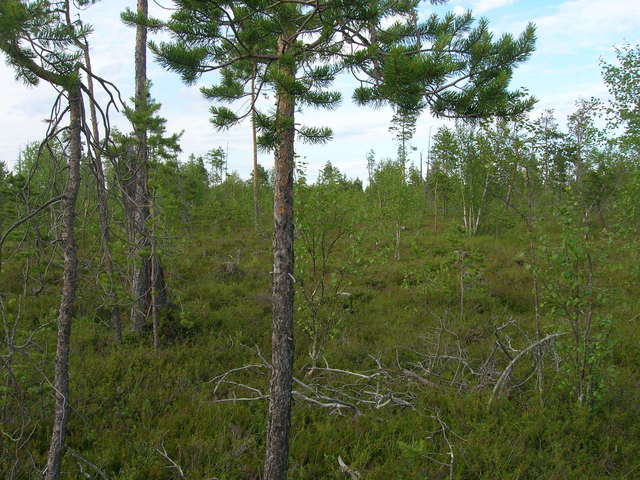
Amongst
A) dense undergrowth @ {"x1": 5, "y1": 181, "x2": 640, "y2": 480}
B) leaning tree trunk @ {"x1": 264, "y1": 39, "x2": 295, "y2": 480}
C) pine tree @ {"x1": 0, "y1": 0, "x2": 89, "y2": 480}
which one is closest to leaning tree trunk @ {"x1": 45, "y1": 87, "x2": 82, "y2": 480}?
pine tree @ {"x1": 0, "y1": 0, "x2": 89, "y2": 480}

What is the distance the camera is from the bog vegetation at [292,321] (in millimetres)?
2898

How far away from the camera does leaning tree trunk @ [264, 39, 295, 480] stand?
3.50 metres

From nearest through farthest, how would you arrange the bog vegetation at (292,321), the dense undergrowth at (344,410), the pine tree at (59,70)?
the pine tree at (59,70)
the bog vegetation at (292,321)
the dense undergrowth at (344,410)

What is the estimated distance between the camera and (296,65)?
3418 mm

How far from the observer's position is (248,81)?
3916mm

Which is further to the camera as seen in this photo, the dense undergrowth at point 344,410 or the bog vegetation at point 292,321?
the dense undergrowth at point 344,410

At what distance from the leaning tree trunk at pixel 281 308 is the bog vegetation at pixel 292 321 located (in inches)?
0.8

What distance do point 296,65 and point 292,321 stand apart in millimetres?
2354

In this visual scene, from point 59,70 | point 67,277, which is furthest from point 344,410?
point 59,70

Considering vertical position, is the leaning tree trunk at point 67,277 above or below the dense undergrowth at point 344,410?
above

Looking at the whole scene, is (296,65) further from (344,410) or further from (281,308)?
(344,410)

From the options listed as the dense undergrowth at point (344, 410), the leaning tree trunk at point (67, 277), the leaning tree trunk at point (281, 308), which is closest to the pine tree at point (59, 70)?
the leaning tree trunk at point (67, 277)

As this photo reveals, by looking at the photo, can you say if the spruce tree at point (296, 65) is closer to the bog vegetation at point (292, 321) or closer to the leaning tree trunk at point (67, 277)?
the bog vegetation at point (292, 321)

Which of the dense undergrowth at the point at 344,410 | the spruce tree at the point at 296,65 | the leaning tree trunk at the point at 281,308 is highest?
the spruce tree at the point at 296,65
